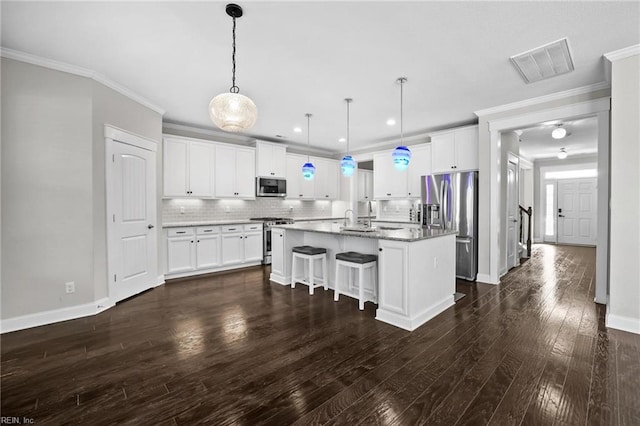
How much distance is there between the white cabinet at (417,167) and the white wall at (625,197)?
9.87ft

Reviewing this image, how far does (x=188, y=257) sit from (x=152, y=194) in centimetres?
127

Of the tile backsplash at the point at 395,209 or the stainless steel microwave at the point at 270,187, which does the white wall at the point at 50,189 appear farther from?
the tile backsplash at the point at 395,209

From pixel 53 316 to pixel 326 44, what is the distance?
3997 mm

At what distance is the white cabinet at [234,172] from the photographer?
5652 millimetres

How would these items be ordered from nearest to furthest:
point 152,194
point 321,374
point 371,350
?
point 321,374, point 371,350, point 152,194

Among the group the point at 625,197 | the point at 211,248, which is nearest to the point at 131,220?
the point at 211,248

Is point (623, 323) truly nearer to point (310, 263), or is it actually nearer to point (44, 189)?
point (310, 263)

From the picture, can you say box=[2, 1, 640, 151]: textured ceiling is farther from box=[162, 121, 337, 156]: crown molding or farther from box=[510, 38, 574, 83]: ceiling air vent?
box=[162, 121, 337, 156]: crown molding

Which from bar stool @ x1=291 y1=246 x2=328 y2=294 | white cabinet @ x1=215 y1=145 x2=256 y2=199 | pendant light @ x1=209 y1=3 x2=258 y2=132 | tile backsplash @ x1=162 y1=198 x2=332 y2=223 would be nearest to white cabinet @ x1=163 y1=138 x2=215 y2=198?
white cabinet @ x1=215 y1=145 x2=256 y2=199

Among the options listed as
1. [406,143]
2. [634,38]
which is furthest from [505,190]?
[634,38]

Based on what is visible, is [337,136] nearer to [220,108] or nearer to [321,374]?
[220,108]

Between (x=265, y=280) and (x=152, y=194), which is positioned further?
(x=265, y=280)

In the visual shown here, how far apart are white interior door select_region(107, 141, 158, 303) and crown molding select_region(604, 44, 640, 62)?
5538 millimetres

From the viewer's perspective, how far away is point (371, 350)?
2.46 meters
